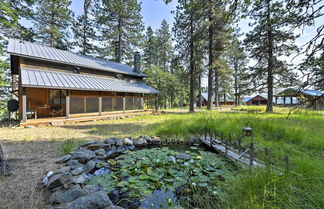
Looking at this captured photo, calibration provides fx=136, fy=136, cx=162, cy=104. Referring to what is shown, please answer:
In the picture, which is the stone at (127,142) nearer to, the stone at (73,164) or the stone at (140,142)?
the stone at (140,142)

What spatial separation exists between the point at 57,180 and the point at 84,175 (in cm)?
49

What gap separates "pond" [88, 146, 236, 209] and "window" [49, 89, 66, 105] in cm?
1019

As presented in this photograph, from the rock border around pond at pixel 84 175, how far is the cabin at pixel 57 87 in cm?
634

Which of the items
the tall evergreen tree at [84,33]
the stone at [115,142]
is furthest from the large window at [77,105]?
the tall evergreen tree at [84,33]

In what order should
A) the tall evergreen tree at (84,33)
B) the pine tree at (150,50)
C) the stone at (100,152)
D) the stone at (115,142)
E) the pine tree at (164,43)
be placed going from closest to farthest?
1. the stone at (100,152)
2. the stone at (115,142)
3. the tall evergreen tree at (84,33)
4. the pine tree at (164,43)
5. the pine tree at (150,50)

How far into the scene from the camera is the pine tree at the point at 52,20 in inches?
632


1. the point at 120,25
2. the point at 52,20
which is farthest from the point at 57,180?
the point at 52,20

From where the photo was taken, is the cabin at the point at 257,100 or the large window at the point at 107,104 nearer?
the large window at the point at 107,104

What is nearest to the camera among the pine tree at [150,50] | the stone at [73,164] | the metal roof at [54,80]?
the stone at [73,164]

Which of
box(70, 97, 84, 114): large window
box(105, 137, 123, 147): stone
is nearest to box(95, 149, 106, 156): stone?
box(105, 137, 123, 147): stone

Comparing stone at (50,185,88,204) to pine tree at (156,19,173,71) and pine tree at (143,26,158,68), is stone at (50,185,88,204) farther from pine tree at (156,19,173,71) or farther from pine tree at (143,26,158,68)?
pine tree at (156,19,173,71)

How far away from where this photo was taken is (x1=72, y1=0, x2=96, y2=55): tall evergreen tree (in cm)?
2066

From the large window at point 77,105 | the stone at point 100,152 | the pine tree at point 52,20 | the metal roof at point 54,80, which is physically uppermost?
the pine tree at point 52,20

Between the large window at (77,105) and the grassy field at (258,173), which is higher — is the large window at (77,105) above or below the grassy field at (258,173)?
above
